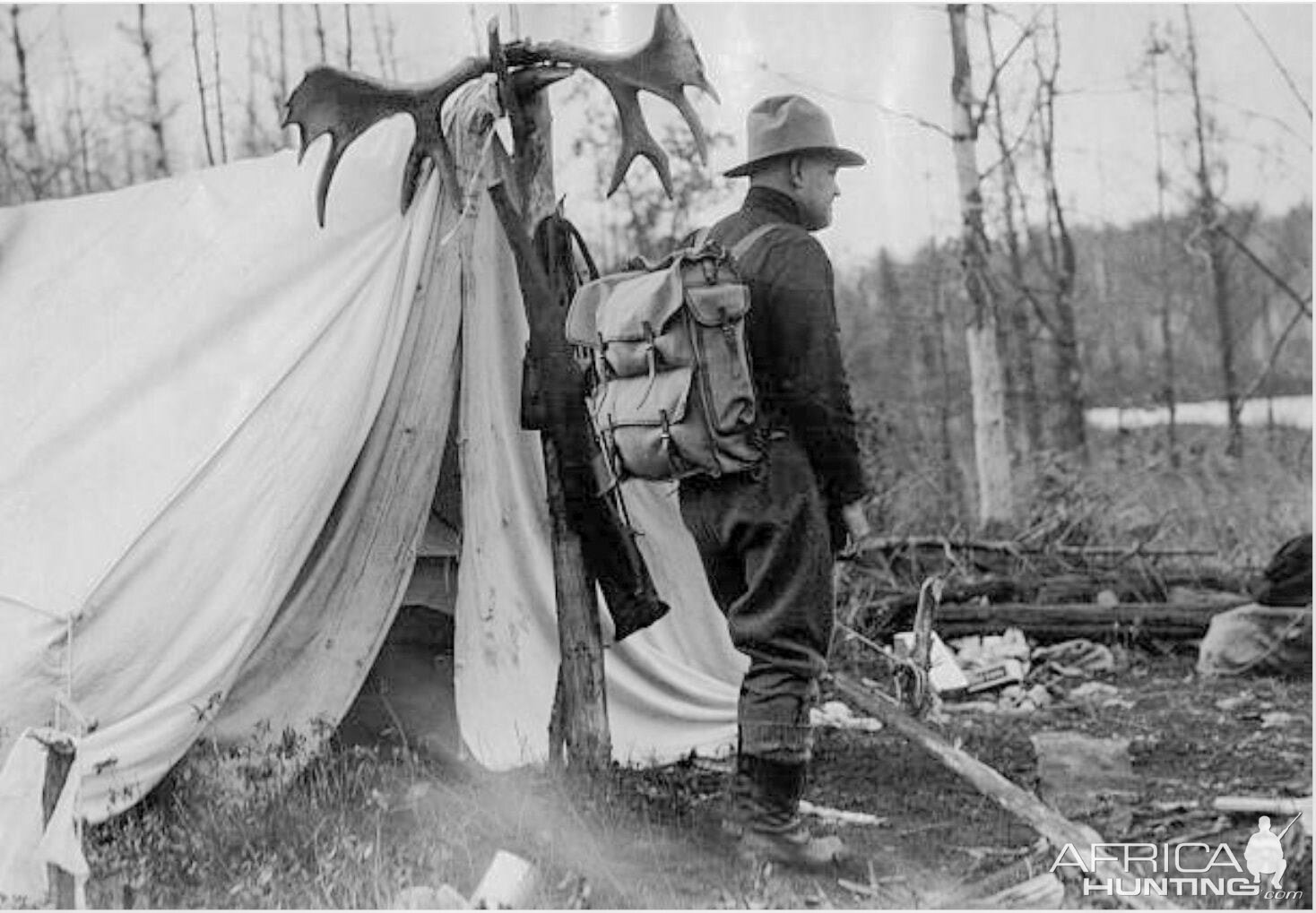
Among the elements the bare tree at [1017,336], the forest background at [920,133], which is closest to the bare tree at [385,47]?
the forest background at [920,133]

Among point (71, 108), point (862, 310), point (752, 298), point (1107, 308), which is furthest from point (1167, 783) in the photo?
point (1107, 308)

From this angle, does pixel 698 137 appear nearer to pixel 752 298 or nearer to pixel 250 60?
pixel 752 298

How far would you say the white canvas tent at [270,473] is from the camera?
386 cm

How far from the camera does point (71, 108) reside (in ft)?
15.0

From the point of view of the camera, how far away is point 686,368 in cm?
354

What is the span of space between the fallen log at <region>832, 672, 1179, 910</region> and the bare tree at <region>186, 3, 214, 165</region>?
2665mm

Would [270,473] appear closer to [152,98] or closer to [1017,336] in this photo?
[152,98]

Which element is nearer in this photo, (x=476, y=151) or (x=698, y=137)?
(x=698, y=137)

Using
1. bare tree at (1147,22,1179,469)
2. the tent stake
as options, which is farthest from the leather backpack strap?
bare tree at (1147,22,1179,469)

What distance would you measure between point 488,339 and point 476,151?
56 centimetres

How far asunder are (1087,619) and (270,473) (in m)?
4.02

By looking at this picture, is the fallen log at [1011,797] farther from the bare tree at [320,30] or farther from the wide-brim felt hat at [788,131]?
the bare tree at [320,30]

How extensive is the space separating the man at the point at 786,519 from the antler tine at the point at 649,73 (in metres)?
0.56

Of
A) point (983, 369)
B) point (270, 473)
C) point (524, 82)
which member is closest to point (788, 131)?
point (524, 82)
